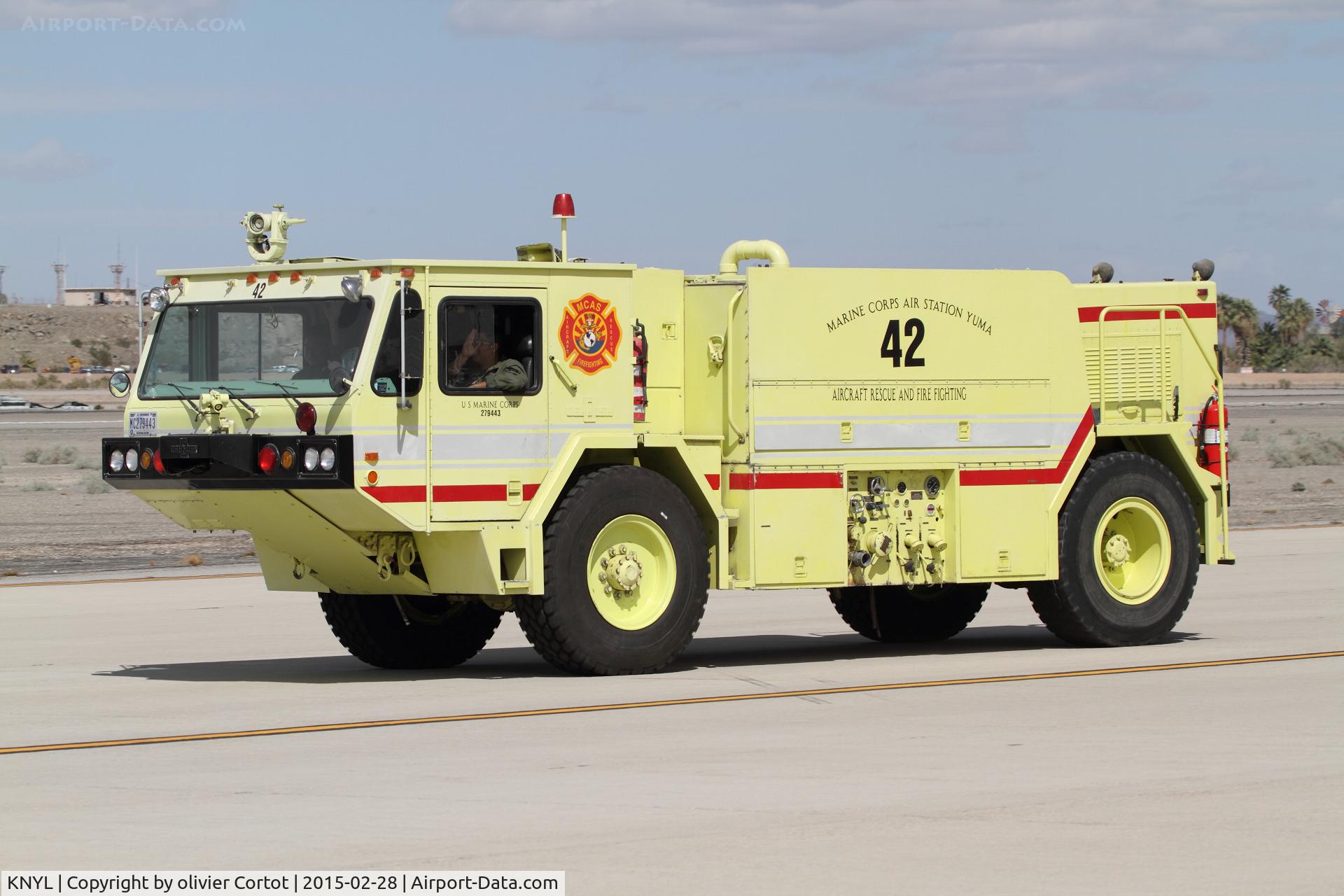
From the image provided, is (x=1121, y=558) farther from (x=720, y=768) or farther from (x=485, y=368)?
(x=720, y=768)

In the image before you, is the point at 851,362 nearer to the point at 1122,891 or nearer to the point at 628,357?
the point at 628,357

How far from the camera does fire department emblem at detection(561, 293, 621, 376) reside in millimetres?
12773

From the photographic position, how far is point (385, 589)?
1284 cm

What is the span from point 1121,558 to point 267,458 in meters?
6.79

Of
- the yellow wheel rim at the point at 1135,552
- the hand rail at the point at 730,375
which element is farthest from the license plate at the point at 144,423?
the yellow wheel rim at the point at 1135,552

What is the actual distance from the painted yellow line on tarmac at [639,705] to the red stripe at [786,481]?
1603 mm

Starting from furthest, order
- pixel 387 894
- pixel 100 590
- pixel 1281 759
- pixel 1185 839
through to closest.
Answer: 1. pixel 100 590
2. pixel 1281 759
3. pixel 1185 839
4. pixel 387 894

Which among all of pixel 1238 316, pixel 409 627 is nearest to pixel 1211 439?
pixel 409 627

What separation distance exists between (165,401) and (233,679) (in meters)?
2.01

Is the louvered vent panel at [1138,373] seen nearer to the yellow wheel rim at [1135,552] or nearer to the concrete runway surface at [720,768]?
the yellow wheel rim at [1135,552]

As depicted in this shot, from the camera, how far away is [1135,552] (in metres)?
15.2

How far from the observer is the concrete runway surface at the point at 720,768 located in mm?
7426

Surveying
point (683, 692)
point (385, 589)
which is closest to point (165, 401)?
point (385, 589)

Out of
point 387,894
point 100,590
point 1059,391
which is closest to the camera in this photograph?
point 387,894
